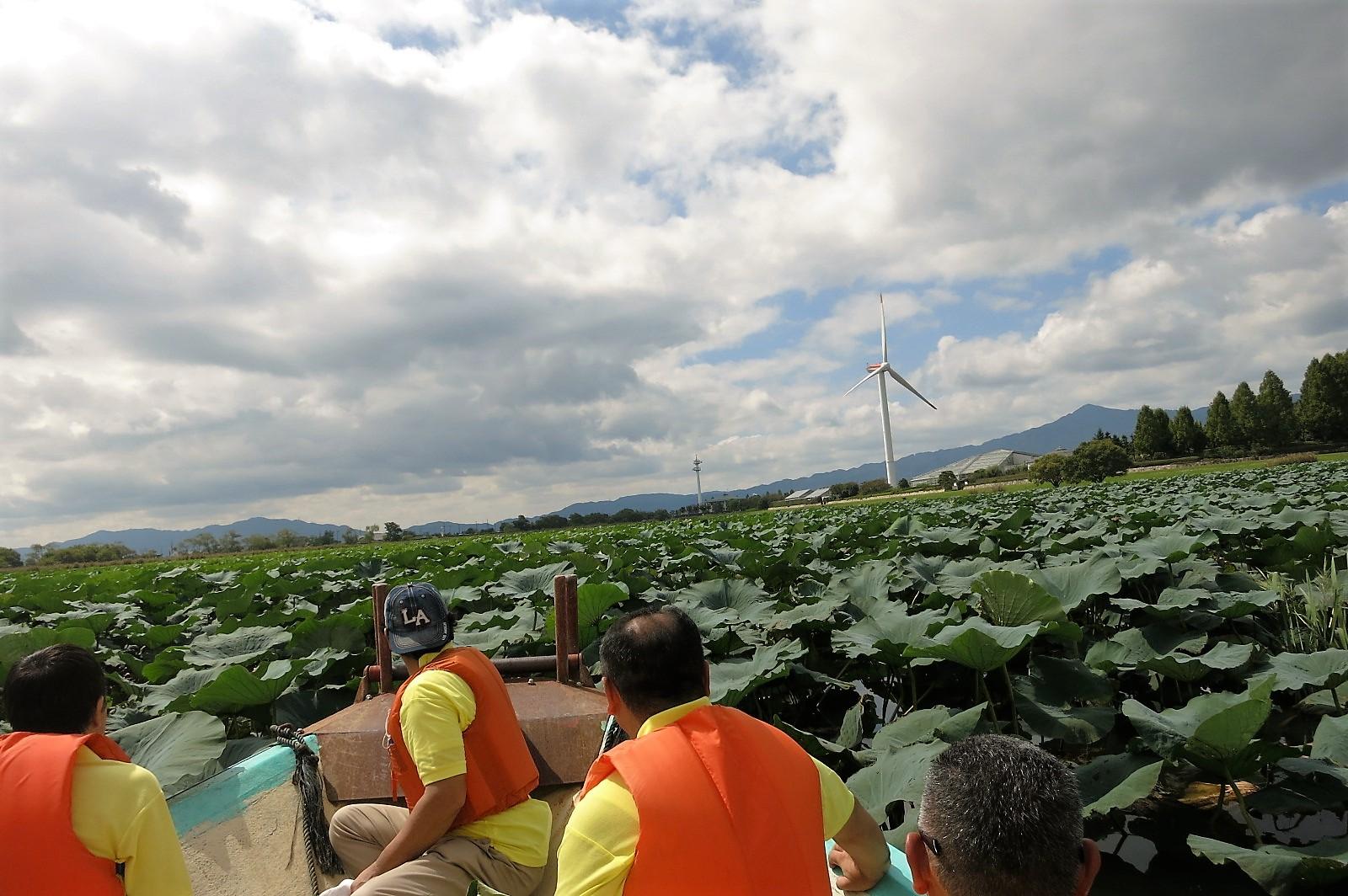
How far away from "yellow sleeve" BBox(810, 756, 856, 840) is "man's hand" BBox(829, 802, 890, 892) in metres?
0.03

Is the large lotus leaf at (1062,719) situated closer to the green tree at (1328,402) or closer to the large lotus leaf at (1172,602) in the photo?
the large lotus leaf at (1172,602)

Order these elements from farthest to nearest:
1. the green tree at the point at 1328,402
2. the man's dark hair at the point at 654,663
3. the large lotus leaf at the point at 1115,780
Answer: the green tree at the point at 1328,402 < the large lotus leaf at the point at 1115,780 < the man's dark hair at the point at 654,663

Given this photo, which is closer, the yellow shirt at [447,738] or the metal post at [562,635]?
the yellow shirt at [447,738]

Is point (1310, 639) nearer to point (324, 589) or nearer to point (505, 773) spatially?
point (505, 773)

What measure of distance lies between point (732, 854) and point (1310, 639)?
5.30 m

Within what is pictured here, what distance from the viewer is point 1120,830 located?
3383mm

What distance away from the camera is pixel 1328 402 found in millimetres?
60344

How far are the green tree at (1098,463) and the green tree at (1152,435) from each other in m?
24.5

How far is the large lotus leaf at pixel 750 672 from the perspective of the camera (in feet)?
12.2

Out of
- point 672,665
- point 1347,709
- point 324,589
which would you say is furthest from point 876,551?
point 672,665

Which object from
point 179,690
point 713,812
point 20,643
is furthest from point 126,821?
point 20,643

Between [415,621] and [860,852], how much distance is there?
164 centimetres

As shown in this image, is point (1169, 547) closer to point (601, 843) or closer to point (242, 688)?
point (601, 843)

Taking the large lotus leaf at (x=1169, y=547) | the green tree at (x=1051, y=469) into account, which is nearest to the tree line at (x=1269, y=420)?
the green tree at (x=1051, y=469)
